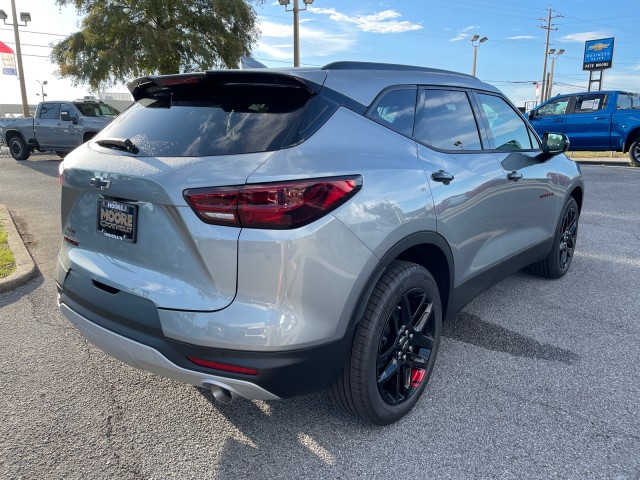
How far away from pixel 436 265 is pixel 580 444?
3.60 ft

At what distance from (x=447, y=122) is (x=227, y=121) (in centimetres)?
142

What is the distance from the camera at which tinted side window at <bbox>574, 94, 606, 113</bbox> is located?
46.3 ft

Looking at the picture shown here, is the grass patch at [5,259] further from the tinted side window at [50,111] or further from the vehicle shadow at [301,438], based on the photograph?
the tinted side window at [50,111]

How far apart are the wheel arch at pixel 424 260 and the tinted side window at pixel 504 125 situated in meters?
1.10

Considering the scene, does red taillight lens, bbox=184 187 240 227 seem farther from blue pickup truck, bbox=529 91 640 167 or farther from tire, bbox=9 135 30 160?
tire, bbox=9 135 30 160

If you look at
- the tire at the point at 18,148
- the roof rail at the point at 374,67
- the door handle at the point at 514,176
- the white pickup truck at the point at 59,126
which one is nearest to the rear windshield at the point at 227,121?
the roof rail at the point at 374,67

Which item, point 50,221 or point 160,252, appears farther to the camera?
point 50,221

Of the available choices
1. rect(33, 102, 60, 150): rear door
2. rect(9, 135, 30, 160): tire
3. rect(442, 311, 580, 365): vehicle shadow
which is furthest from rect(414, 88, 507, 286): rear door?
rect(9, 135, 30, 160): tire

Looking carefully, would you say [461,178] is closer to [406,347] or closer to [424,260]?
[424,260]

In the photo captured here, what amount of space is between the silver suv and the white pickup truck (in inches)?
521

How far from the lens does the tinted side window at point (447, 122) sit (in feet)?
9.21

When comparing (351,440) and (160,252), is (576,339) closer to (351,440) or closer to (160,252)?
(351,440)

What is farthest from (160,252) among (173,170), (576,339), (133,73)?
(133,73)

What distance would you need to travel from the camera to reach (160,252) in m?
2.07
